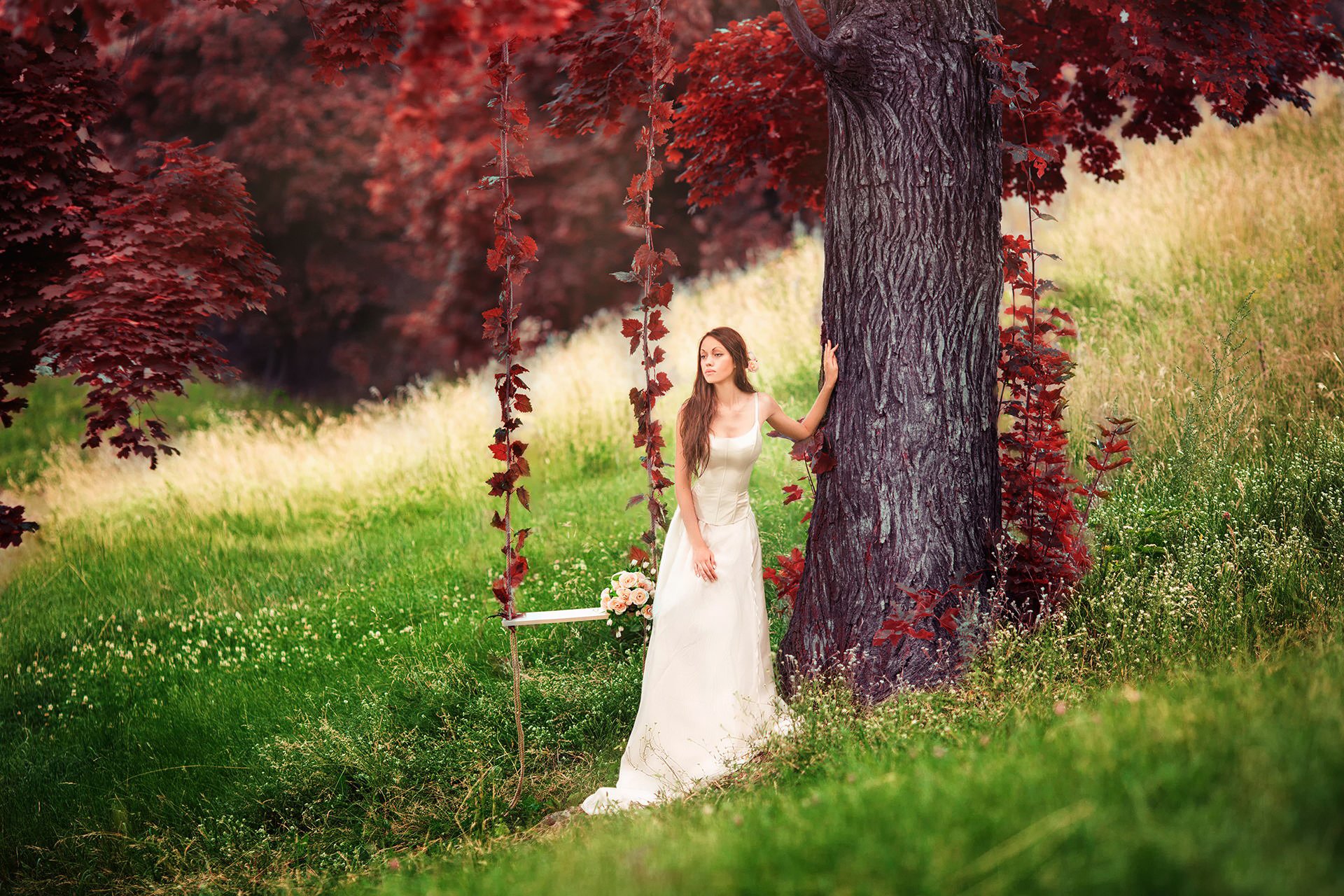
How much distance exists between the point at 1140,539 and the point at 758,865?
3.66 meters

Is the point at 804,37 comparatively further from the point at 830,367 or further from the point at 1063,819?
the point at 1063,819

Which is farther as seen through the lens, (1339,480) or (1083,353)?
(1083,353)

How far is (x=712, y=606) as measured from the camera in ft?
14.3

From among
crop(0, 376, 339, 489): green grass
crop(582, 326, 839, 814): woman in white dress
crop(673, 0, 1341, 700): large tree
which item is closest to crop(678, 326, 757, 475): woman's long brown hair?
crop(582, 326, 839, 814): woman in white dress

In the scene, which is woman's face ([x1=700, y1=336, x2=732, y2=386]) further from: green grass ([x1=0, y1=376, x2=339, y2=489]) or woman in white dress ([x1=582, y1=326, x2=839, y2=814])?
green grass ([x1=0, y1=376, x2=339, y2=489])

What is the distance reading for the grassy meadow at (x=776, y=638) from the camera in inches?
91.0

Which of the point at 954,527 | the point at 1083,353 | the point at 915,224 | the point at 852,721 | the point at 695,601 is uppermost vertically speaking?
the point at 915,224

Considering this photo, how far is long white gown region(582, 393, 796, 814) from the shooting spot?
426 centimetres

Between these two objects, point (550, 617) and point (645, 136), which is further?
point (645, 136)

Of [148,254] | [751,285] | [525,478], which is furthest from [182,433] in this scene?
[148,254]

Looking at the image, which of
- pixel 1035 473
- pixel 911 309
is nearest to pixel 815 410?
pixel 911 309

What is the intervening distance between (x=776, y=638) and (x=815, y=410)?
1524mm

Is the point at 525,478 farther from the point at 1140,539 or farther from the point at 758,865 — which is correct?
the point at 758,865

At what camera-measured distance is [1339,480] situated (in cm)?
502
